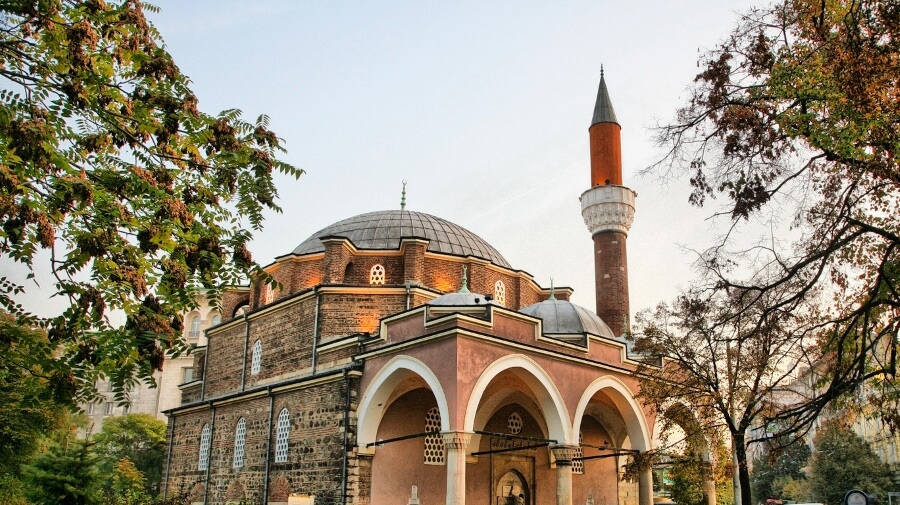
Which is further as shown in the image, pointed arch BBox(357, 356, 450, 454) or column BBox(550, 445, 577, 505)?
pointed arch BBox(357, 356, 450, 454)

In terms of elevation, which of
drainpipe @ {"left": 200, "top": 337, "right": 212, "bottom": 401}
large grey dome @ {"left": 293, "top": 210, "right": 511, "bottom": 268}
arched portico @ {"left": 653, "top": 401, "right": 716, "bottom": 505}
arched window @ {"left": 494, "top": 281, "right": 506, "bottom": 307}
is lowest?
arched portico @ {"left": 653, "top": 401, "right": 716, "bottom": 505}

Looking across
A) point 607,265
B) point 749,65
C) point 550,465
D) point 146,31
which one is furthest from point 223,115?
point 607,265

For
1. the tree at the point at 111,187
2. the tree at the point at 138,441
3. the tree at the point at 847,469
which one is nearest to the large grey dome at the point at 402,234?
the tree at the point at 111,187

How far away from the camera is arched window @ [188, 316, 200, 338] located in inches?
1646

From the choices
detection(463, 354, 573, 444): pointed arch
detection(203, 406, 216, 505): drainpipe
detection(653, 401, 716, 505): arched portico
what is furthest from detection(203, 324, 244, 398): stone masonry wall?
detection(653, 401, 716, 505): arched portico

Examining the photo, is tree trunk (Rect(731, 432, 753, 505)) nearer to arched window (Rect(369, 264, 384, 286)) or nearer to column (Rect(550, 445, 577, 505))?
column (Rect(550, 445, 577, 505))

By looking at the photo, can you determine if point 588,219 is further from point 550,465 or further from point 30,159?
point 30,159

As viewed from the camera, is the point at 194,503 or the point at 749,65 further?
the point at 194,503

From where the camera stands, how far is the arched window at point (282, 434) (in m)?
14.8

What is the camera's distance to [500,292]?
18.9 m

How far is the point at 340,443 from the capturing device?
13.3 metres

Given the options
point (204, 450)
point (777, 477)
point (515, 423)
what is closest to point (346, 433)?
point (515, 423)

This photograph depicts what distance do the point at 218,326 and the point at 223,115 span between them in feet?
51.0

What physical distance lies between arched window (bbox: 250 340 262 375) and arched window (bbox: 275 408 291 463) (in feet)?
9.61
